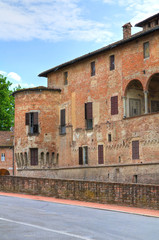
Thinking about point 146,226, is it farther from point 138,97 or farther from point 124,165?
point 138,97

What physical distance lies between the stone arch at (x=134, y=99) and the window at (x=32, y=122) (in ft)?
34.5

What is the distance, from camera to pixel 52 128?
41.7 meters

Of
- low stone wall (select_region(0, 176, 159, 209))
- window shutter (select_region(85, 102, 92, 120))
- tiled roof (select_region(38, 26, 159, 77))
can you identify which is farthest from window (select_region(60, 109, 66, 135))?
low stone wall (select_region(0, 176, 159, 209))

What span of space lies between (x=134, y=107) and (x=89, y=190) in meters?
11.8

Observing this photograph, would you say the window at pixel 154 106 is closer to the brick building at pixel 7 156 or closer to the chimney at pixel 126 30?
the chimney at pixel 126 30

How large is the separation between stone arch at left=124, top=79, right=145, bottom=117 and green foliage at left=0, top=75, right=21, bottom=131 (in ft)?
98.8

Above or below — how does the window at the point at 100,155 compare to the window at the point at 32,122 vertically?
below

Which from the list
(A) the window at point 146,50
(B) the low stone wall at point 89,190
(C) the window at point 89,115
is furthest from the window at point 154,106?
(B) the low stone wall at point 89,190

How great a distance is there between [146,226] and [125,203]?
7227 mm

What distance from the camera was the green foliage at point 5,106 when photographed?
6144 centimetres

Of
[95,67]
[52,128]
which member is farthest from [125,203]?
[52,128]

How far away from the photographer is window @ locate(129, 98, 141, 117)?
113ft

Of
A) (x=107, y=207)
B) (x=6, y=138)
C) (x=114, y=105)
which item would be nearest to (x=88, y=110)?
(x=114, y=105)

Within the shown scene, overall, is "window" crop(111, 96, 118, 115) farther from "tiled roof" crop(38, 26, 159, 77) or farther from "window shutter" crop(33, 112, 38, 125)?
"window shutter" crop(33, 112, 38, 125)
